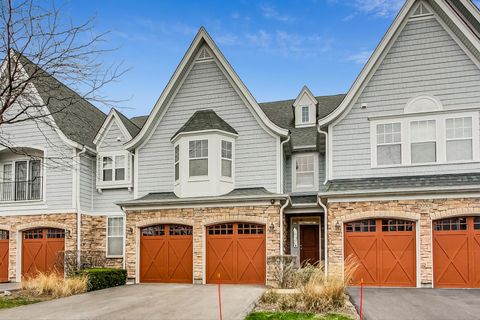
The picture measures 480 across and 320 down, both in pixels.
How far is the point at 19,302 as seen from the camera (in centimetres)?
1396

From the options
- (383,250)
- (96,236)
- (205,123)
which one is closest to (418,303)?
(383,250)

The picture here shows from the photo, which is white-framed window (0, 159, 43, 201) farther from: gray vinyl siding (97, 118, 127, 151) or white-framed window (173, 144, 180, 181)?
white-framed window (173, 144, 180, 181)

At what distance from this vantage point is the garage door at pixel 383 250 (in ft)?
50.7

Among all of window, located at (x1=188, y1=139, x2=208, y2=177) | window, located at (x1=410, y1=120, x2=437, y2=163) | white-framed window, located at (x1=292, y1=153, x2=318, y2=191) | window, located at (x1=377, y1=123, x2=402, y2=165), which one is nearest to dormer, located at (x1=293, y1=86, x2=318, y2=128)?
white-framed window, located at (x1=292, y1=153, x2=318, y2=191)

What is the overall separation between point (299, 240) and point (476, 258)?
24.8 feet

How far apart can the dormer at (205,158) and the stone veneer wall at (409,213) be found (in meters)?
4.57

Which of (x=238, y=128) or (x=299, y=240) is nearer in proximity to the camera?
(x=238, y=128)

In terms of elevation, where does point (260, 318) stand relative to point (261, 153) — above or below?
below

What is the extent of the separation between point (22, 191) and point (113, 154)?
471 centimetres

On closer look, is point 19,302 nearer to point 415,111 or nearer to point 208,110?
point 208,110

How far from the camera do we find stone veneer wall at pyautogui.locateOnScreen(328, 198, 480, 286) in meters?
15.0

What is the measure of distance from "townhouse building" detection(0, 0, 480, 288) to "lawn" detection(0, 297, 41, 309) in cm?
379

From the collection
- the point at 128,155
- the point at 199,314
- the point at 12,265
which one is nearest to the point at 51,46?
the point at 199,314

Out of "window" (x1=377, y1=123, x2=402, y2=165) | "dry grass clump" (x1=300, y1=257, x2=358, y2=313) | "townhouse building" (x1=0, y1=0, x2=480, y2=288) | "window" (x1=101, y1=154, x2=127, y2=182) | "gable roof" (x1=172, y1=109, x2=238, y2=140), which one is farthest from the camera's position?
"window" (x1=101, y1=154, x2=127, y2=182)
